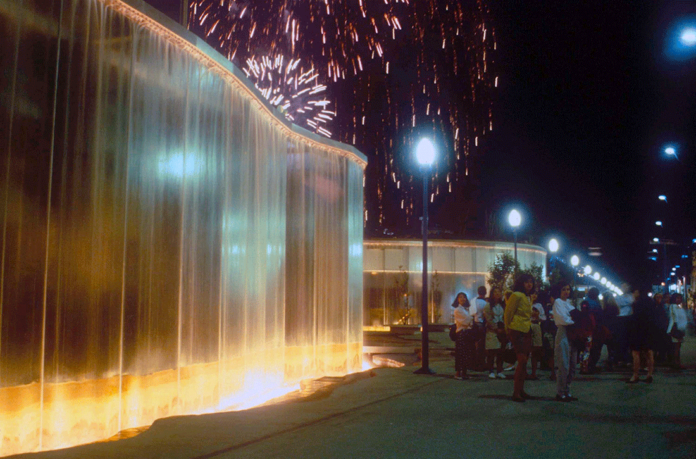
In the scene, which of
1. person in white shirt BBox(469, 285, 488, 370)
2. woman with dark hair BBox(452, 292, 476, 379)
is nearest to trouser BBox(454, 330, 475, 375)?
woman with dark hair BBox(452, 292, 476, 379)

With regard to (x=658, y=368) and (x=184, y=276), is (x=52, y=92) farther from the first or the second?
(x=658, y=368)

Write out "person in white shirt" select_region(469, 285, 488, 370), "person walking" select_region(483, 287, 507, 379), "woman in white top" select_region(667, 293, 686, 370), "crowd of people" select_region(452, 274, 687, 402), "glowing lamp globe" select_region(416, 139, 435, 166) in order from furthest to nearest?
"woman in white top" select_region(667, 293, 686, 370) < "glowing lamp globe" select_region(416, 139, 435, 166) < "person in white shirt" select_region(469, 285, 488, 370) < "person walking" select_region(483, 287, 507, 379) < "crowd of people" select_region(452, 274, 687, 402)

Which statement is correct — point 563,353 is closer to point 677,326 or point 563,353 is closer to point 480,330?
point 480,330

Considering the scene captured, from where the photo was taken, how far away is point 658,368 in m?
16.4

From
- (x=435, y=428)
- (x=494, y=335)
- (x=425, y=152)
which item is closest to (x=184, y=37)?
(x=435, y=428)

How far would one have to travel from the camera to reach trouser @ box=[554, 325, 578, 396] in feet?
34.0

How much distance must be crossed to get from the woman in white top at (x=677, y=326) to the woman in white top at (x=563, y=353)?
21.0 feet

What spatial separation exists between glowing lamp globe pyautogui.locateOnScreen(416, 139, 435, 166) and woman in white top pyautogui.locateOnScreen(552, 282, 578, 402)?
5080mm

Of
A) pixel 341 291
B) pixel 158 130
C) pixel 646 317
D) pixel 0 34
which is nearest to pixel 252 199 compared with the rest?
pixel 158 130

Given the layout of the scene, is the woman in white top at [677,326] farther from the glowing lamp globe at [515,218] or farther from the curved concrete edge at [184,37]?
the curved concrete edge at [184,37]

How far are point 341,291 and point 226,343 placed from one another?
5.63 metres

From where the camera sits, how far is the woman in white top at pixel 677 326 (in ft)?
53.4

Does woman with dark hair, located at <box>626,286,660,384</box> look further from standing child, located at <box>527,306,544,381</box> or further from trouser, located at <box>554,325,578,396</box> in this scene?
trouser, located at <box>554,325,578,396</box>

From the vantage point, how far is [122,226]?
783cm
